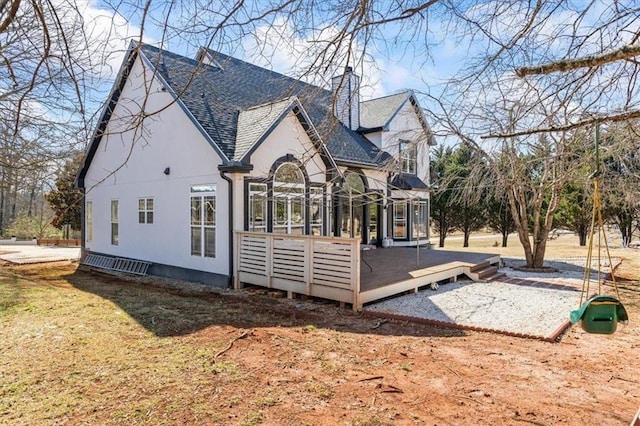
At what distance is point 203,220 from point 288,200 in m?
2.43

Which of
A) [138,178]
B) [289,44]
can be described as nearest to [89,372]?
[289,44]

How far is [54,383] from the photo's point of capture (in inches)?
182

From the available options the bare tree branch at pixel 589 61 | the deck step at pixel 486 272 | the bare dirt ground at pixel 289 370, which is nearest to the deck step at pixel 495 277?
the deck step at pixel 486 272

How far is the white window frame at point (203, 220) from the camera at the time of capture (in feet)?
36.4

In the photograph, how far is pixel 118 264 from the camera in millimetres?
14492

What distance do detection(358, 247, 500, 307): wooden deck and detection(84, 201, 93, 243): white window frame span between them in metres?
11.1

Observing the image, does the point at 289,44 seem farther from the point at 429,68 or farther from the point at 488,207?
the point at 488,207

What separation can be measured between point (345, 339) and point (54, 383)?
12.7 ft

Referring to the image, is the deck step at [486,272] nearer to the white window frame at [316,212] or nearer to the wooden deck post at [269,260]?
the white window frame at [316,212]

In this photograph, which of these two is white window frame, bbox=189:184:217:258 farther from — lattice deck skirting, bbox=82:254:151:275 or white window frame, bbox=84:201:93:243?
white window frame, bbox=84:201:93:243

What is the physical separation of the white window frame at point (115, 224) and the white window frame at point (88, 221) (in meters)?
2.03

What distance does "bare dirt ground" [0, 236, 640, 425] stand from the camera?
3.98 metres

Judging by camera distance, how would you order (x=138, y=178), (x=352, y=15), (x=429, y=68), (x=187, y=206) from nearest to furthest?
(x=352, y=15) → (x=429, y=68) → (x=187, y=206) → (x=138, y=178)

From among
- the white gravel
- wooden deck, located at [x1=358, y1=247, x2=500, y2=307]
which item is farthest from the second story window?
the white gravel
